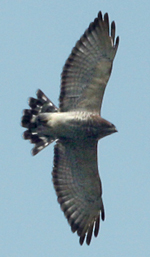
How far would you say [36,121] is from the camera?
1497 cm

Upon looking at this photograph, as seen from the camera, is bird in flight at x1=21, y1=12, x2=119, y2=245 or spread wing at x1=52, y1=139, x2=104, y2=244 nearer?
bird in flight at x1=21, y1=12, x2=119, y2=245

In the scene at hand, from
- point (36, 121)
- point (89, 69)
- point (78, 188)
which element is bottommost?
point (78, 188)

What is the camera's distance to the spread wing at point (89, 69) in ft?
45.9

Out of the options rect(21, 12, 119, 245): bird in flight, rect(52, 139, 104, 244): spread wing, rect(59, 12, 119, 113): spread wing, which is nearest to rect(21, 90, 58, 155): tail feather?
rect(21, 12, 119, 245): bird in flight

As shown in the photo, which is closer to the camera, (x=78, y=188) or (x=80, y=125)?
(x=80, y=125)

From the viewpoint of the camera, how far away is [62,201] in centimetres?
1509

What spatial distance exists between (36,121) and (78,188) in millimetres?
1954

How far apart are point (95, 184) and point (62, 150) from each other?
3.78 feet

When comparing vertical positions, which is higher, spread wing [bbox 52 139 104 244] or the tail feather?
the tail feather

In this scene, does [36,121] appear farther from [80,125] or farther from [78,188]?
[78,188]

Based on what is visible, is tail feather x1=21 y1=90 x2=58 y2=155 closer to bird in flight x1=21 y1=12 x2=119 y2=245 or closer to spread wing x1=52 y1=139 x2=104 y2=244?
bird in flight x1=21 y1=12 x2=119 y2=245

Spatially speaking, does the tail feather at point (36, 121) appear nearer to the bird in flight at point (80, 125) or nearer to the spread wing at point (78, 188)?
the bird in flight at point (80, 125)

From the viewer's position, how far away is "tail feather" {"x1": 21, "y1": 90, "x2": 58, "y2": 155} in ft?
49.0

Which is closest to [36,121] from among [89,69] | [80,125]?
[80,125]
